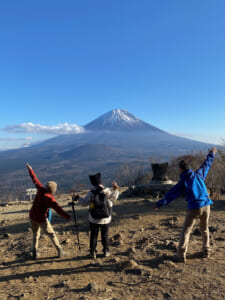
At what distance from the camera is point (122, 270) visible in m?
3.71

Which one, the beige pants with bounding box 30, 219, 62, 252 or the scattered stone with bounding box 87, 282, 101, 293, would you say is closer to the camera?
the scattered stone with bounding box 87, 282, 101, 293

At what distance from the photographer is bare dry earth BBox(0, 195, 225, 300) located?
10.2 ft

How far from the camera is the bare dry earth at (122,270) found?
3.11m

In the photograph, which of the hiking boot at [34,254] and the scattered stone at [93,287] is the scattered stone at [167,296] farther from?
the hiking boot at [34,254]

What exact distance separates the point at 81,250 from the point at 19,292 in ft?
5.23

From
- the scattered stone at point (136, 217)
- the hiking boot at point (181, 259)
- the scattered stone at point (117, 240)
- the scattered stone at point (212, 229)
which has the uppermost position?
the hiking boot at point (181, 259)

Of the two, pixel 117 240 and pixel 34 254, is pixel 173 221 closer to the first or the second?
pixel 117 240

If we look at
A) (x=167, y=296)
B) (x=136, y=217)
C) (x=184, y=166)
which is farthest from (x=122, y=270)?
(x=136, y=217)

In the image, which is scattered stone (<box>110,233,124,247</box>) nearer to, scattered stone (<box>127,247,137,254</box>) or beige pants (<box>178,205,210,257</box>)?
scattered stone (<box>127,247,137,254</box>)

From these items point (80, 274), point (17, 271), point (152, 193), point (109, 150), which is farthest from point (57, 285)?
point (109, 150)

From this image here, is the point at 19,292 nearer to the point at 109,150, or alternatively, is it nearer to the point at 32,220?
the point at 32,220

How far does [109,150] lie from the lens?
194 meters

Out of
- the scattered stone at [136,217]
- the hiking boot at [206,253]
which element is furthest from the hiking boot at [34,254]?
the scattered stone at [136,217]

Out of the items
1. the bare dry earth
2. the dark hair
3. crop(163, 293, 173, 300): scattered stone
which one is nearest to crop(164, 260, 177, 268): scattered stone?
the bare dry earth
